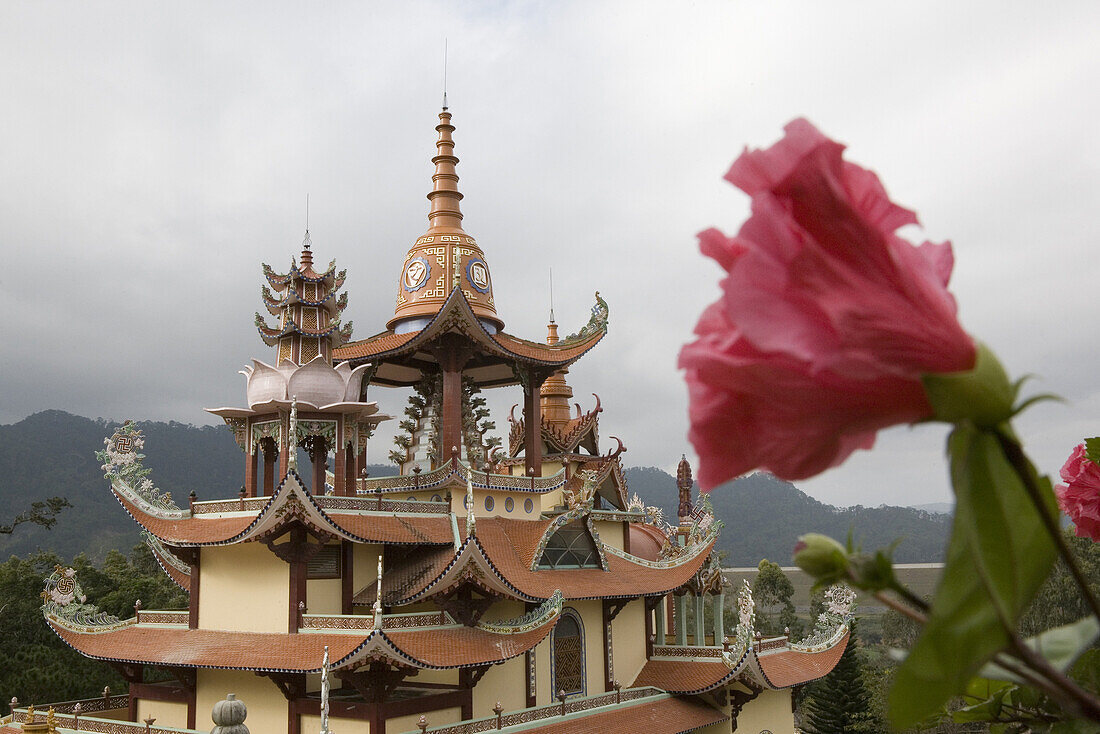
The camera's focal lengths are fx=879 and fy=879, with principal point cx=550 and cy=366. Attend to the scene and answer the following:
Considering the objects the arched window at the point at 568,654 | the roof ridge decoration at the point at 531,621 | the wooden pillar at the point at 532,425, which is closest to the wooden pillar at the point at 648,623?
the arched window at the point at 568,654

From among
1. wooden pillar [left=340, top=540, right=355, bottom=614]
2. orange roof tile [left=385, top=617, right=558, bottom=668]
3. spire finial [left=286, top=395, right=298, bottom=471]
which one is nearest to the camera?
orange roof tile [left=385, top=617, right=558, bottom=668]

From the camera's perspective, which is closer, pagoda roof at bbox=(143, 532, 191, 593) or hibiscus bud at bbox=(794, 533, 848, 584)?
hibiscus bud at bbox=(794, 533, 848, 584)

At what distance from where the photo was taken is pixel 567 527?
13.6 m

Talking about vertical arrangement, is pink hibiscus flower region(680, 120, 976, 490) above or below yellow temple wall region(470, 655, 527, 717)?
above

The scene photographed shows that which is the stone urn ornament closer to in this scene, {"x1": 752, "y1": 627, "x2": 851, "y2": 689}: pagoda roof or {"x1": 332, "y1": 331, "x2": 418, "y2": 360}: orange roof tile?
{"x1": 332, "y1": 331, "x2": 418, "y2": 360}: orange roof tile

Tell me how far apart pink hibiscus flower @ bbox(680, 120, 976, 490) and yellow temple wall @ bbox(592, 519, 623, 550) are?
15.3 meters

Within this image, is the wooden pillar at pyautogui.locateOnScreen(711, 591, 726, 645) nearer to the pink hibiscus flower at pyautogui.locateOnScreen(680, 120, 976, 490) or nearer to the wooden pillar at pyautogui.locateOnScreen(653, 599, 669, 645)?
the wooden pillar at pyautogui.locateOnScreen(653, 599, 669, 645)

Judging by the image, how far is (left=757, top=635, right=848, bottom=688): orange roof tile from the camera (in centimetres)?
1545

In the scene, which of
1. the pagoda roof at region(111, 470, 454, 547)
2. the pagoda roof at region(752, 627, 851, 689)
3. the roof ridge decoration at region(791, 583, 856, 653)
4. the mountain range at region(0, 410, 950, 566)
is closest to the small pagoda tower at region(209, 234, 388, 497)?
the pagoda roof at region(111, 470, 454, 547)

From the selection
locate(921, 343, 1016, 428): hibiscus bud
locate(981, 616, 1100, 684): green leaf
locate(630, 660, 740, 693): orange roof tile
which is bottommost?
locate(630, 660, 740, 693): orange roof tile

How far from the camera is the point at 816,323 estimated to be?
0.59 meters

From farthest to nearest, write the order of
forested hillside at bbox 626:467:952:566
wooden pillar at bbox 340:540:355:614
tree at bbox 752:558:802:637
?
forested hillside at bbox 626:467:952:566 → tree at bbox 752:558:802:637 → wooden pillar at bbox 340:540:355:614

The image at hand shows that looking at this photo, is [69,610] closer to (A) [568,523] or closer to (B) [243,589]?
(B) [243,589]

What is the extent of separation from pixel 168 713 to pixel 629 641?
284 inches
